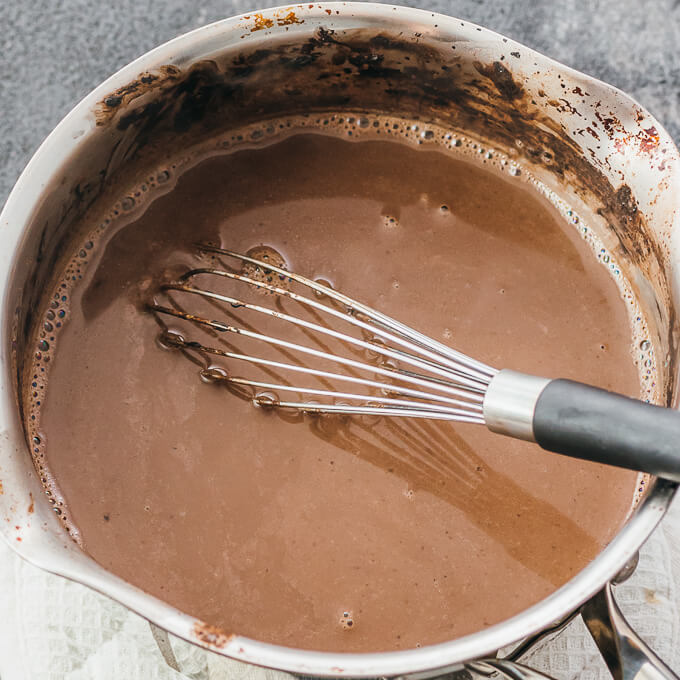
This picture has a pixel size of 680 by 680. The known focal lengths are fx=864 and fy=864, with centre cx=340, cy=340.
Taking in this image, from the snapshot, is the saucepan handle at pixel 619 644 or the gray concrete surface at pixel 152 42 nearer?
the saucepan handle at pixel 619 644

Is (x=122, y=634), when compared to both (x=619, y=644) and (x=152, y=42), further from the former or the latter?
(x=152, y=42)

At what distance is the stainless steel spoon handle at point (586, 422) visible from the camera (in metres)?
0.49

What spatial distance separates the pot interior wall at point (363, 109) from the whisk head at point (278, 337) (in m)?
0.11

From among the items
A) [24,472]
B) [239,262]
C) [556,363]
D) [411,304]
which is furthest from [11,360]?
[556,363]

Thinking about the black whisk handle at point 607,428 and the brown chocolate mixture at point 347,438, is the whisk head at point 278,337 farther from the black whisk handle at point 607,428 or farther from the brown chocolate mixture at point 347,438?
the black whisk handle at point 607,428

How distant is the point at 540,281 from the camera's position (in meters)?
0.73

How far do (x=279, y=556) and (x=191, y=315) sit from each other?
21 cm

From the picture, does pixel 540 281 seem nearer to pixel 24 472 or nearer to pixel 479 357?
pixel 479 357

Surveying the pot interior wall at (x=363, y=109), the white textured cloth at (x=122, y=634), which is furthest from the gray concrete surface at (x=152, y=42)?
the white textured cloth at (x=122, y=634)

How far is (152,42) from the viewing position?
1019mm

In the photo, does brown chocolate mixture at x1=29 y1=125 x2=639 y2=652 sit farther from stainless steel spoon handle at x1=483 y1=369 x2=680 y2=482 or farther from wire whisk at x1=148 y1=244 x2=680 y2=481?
stainless steel spoon handle at x1=483 y1=369 x2=680 y2=482

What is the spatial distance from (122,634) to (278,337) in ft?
0.94

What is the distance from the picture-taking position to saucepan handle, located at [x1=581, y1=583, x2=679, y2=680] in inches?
20.2

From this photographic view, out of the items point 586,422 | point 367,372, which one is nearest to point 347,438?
point 367,372
